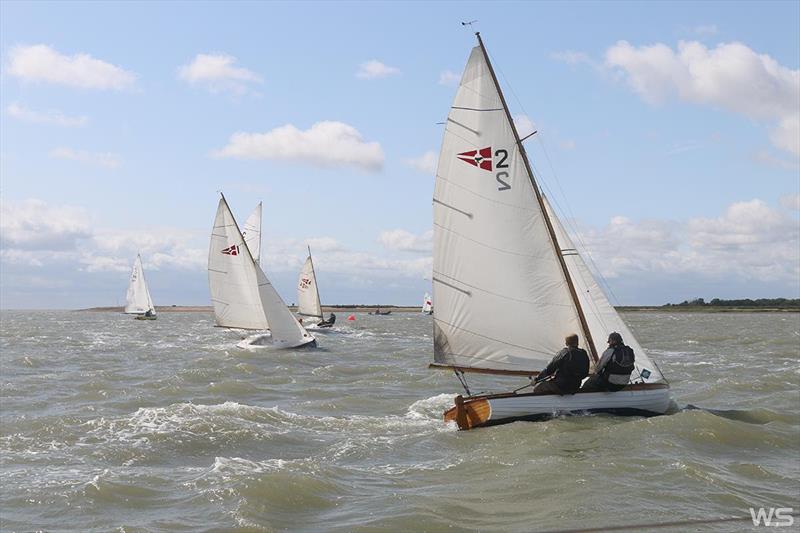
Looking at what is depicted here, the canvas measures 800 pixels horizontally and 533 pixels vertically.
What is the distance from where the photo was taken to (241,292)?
136 feet

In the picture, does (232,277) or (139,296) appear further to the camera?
(139,296)

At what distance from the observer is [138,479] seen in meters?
12.5

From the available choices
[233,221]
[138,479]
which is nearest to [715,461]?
[138,479]

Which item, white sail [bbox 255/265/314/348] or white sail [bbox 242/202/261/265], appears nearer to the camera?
white sail [bbox 255/265/314/348]

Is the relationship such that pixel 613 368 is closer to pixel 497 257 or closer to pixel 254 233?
pixel 497 257

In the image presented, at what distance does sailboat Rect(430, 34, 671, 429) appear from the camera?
17.6m

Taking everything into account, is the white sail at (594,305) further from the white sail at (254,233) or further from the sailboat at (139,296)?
the sailboat at (139,296)

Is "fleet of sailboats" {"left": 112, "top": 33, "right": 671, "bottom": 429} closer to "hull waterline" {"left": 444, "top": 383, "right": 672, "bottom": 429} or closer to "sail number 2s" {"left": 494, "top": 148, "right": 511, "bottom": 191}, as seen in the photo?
"sail number 2s" {"left": 494, "top": 148, "right": 511, "bottom": 191}

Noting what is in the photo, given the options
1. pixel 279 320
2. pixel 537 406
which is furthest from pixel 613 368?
pixel 279 320

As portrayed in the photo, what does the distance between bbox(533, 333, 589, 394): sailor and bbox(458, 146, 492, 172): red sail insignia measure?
159 inches

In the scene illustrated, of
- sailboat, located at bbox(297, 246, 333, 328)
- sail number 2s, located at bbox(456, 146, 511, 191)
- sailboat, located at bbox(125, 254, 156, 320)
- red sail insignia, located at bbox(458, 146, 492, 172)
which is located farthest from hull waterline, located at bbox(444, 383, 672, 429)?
sailboat, located at bbox(125, 254, 156, 320)

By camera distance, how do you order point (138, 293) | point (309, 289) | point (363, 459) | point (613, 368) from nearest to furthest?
point (363, 459) → point (613, 368) → point (309, 289) → point (138, 293)

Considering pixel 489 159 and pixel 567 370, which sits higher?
pixel 489 159

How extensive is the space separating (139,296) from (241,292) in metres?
60.2
